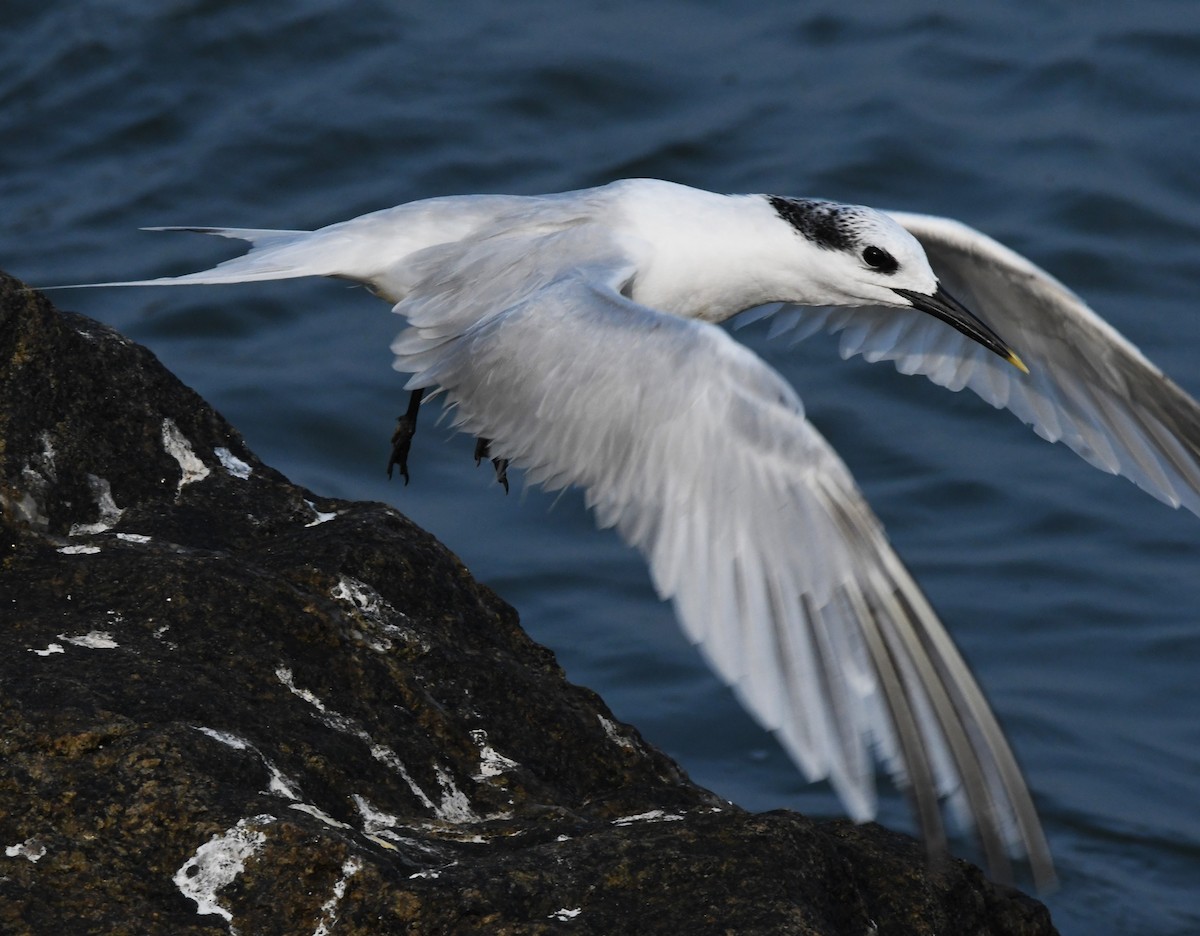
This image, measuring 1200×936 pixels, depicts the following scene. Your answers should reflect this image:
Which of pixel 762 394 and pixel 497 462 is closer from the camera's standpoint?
pixel 762 394

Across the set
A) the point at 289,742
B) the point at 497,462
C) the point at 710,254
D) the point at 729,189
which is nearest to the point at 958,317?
the point at 710,254

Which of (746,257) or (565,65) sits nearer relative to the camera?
(746,257)

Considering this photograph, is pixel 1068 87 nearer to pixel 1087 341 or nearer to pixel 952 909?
pixel 1087 341

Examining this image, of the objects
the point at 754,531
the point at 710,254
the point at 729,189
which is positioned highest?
the point at 710,254

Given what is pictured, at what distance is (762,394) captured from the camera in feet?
13.0

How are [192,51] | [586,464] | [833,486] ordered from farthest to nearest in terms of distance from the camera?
[192,51]
[586,464]
[833,486]

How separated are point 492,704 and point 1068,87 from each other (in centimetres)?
891

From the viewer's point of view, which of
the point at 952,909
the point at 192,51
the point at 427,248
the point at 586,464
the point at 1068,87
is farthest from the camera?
the point at 192,51

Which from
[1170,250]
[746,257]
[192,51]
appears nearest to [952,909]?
[746,257]

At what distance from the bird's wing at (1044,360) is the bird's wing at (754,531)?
1.79 metres

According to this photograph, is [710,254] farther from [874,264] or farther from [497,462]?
[497,462]

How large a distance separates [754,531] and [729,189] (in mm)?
7249

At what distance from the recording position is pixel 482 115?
12.1m

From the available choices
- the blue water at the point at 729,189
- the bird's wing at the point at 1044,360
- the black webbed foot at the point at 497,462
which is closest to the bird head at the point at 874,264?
the bird's wing at the point at 1044,360
